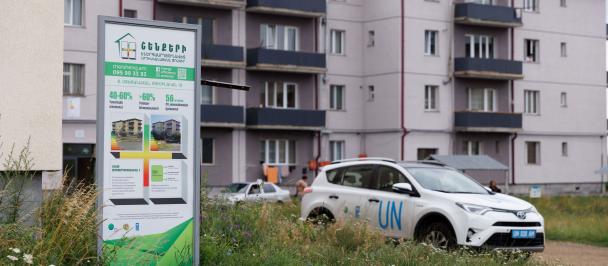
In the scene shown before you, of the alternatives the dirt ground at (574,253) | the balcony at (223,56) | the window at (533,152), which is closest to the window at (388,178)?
the dirt ground at (574,253)

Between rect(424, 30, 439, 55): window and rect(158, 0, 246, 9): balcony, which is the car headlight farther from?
rect(424, 30, 439, 55): window

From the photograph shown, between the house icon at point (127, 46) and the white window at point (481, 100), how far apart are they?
1745 inches

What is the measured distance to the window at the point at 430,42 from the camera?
51.4m

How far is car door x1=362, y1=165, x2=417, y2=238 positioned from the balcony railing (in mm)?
29306

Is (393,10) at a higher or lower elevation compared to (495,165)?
higher

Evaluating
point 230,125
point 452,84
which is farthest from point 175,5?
point 452,84

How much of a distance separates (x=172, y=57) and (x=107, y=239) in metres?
1.90

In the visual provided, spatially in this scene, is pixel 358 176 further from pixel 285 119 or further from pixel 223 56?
pixel 285 119

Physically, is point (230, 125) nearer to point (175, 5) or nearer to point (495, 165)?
point (175, 5)

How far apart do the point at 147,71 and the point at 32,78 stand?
130 centimetres

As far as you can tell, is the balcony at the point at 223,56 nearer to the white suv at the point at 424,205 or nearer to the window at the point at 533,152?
the window at the point at 533,152

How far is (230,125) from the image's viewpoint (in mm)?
46312

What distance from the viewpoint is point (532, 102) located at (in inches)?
2218

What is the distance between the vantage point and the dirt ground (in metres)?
16.6
